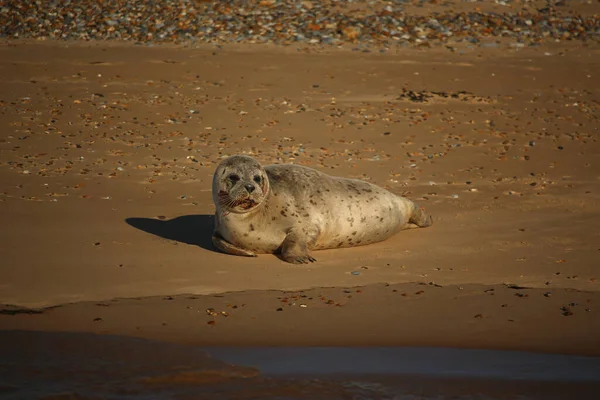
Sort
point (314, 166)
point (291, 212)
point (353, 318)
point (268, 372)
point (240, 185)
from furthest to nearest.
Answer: point (314, 166), point (291, 212), point (240, 185), point (353, 318), point (268, 372)

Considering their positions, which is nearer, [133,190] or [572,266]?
[572,266]

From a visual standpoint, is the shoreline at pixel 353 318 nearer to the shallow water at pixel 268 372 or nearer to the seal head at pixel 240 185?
the shallow water at pixel 268 372

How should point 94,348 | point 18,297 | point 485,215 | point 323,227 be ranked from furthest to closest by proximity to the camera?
point 485,215 < point 323,227 < point 18,297 < point 94,348

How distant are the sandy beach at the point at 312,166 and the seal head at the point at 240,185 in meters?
0.39

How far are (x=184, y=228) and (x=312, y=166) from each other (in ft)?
9.19

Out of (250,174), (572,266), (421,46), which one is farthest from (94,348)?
(421,46)

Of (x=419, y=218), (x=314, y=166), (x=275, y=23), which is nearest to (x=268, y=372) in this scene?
(x=419, y=218)

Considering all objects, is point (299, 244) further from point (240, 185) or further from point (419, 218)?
point (419, 218)

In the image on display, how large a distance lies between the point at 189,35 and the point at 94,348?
1228cm

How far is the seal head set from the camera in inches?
297

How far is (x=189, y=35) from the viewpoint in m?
17.5

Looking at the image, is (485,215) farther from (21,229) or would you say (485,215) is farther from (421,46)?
(421,46)

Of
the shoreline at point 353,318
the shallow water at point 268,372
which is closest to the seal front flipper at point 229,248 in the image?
the shoreline at point 353,318

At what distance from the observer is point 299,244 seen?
7.60 m
